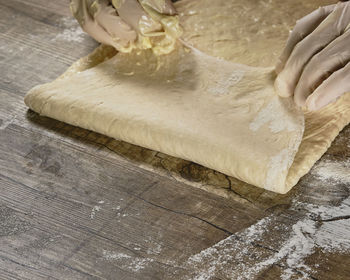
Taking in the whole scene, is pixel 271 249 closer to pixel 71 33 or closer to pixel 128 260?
pixel 128 260

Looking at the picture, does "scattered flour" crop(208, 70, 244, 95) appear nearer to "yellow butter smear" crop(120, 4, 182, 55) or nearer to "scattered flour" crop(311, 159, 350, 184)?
"yellow butter smear" crop(120, 4, 182, 55)

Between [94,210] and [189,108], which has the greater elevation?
[189,108]

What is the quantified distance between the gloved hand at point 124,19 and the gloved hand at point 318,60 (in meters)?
0.48

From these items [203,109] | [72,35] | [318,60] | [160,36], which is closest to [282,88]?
[318,60]

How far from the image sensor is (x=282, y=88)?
181cm


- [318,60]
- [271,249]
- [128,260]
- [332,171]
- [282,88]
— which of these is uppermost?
[318,60]

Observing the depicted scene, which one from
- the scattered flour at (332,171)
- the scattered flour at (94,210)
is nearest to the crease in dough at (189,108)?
the scattered flour at (332,171)

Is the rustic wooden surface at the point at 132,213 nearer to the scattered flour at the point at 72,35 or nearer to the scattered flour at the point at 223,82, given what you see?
the scattered flour at the point at 223,82

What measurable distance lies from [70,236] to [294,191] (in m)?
0.61

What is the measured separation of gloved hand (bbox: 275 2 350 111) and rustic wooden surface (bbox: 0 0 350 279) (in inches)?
6.2

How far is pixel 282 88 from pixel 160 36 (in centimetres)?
52

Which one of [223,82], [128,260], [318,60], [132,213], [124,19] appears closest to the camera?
[128,260]

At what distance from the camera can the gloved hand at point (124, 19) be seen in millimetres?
2062

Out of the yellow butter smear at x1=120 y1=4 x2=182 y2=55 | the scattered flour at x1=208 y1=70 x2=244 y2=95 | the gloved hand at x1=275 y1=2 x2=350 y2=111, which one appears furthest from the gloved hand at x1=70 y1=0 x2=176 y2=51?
the gloved hand at x1=275 y1=2 x2=350 y2=111
